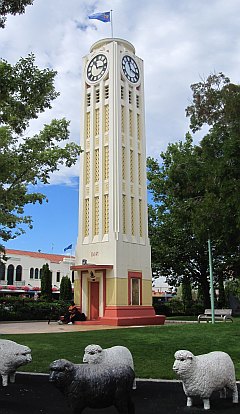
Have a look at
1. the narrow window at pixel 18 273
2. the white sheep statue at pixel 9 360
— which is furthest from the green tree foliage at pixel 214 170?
the narrow window at pixel 18 273

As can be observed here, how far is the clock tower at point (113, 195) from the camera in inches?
1095

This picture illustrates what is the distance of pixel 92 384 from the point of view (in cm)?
559

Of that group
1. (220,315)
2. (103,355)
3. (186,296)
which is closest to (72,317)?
(220,315)

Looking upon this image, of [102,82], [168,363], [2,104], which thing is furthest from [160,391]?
[102,82]

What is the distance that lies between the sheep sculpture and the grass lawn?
375 cm

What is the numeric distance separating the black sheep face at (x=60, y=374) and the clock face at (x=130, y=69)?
28.2 m

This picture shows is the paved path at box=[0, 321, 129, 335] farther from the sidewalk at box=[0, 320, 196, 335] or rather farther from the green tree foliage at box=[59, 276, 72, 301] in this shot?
the green tree foliage at box=[59, 276, 72, 301]

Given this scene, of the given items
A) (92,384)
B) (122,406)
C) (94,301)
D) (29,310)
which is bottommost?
(29,310)

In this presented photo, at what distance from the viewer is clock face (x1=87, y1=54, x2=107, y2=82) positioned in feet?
103

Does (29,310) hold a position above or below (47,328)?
above

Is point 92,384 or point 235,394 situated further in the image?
point 235,394

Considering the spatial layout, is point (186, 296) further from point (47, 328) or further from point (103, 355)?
point (103, 355)

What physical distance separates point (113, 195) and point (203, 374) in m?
22.1

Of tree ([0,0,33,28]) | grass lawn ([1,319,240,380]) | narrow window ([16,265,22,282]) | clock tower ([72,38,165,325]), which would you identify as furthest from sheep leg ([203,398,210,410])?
narrow window ([16,265,22,282])
